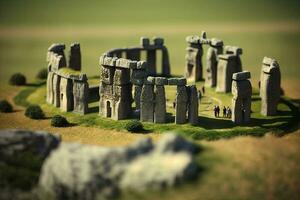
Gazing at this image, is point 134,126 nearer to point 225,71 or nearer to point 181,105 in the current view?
point 181,105


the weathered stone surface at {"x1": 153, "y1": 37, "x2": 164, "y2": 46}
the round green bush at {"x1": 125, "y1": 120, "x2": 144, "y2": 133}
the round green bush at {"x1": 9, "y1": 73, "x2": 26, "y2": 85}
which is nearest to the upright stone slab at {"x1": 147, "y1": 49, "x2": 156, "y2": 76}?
the weathered stone surface at {"x1": 153, "y1": 37, "x2": 164, "y2": 46}

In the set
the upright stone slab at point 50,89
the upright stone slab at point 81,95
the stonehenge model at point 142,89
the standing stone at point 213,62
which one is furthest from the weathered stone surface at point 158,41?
the upright stone slab at point 81,95

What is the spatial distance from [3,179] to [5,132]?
419 cm

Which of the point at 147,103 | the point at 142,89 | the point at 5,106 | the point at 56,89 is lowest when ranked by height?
the point at 5,106

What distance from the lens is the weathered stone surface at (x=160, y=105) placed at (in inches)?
2418

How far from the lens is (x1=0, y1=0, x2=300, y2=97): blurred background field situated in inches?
4235

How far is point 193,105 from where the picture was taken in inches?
2414

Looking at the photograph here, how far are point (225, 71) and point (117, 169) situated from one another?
37808 millimetres

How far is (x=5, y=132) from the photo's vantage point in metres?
47.4

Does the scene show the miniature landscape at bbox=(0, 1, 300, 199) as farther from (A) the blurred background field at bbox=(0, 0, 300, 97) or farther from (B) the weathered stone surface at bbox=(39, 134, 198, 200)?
(A) the blurred background field at bbox=(0, 0, 300, 97)

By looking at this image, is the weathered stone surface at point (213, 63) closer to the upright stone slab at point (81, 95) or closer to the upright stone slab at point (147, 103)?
the upright stone slab at point (147, 103)

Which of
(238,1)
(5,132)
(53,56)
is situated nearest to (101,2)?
(238,1)

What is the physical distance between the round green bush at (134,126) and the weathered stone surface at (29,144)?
52.6 ft

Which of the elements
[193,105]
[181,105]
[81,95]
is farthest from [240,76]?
[81,95]
